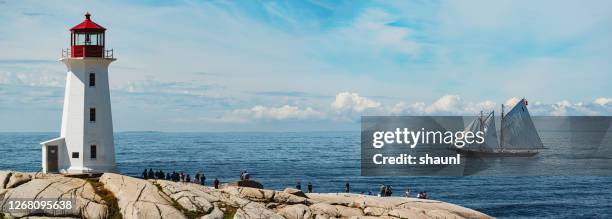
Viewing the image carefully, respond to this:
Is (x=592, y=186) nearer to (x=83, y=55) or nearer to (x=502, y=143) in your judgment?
(x=502, y=143)

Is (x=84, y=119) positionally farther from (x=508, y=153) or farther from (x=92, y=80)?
(x=508, y=153)

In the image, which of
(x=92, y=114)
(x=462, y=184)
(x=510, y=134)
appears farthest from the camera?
(x=510, y=134)

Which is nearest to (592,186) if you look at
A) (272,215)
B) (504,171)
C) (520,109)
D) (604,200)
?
(604,200)

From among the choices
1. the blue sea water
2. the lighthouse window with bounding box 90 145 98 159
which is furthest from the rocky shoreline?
the blue sea water

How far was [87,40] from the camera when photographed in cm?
5059

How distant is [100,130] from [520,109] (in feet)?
352

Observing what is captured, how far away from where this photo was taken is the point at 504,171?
5054 inches

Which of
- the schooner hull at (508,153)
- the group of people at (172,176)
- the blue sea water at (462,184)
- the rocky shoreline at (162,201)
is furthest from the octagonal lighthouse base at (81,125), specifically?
the schooner hull at (508,153)

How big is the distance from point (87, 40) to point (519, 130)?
4458 inches

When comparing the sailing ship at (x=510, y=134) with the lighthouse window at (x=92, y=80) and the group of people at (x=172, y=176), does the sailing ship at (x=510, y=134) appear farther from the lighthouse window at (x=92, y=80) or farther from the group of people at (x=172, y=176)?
the lighthouse window at (x=92, y=80)

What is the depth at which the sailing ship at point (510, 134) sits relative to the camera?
5645 inches

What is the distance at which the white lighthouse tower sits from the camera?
163 ft

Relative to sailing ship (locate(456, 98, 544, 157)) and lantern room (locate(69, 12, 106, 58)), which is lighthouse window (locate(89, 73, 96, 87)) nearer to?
lantern room (locate(69, 12, 106, 58))

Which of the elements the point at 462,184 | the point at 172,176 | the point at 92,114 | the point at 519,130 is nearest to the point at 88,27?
the point at 92,114
